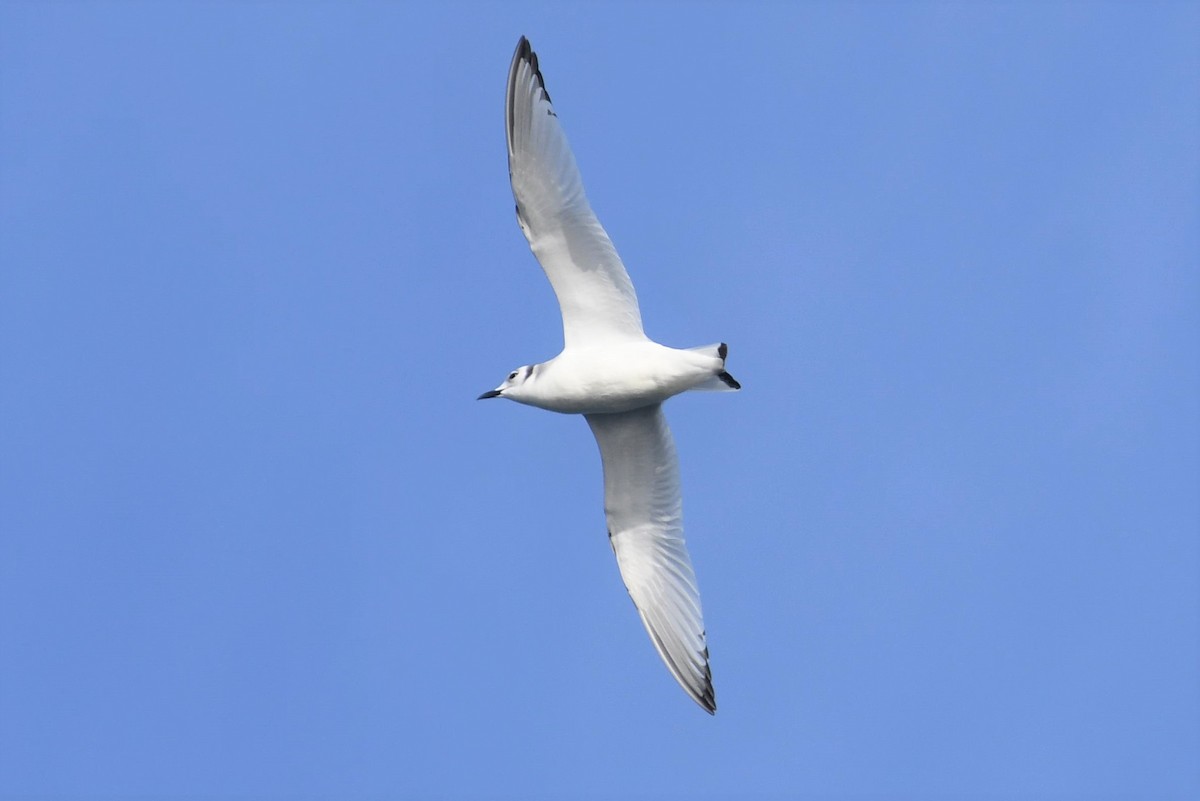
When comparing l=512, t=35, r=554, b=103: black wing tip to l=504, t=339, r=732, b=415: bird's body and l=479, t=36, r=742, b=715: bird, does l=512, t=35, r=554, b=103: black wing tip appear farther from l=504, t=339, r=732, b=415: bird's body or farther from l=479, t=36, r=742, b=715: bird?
l=504, t=339, r=732, b=415: bird's body

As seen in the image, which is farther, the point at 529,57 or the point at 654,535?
the point at 654,535

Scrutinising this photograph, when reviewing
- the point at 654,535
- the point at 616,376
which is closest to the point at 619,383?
the point at 616,376

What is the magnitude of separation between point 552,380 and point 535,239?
1.30 meters

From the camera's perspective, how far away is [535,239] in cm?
1619

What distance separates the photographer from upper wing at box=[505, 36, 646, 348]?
15906mm

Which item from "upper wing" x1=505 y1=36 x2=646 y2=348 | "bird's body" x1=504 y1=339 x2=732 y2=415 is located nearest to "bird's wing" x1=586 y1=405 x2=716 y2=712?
"bird's body" x1=504 y1=339 x2=732 y2=415

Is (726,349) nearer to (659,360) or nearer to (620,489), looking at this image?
(659,360)

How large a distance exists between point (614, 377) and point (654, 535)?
2052mm

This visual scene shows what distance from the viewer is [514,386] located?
1689cm

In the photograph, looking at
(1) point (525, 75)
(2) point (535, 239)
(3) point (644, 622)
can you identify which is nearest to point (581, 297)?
(2) point (535, 239)

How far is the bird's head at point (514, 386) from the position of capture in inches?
662

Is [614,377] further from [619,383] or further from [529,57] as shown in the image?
[529,57]

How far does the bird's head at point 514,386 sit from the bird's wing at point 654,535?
80 cm

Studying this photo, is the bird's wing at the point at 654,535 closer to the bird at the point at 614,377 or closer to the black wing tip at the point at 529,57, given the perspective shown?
the bird at the point at 614,377
